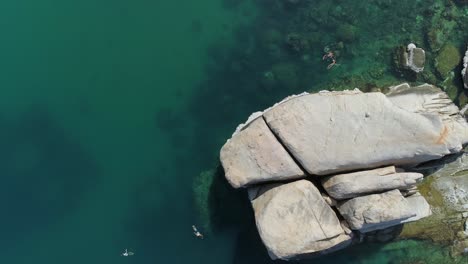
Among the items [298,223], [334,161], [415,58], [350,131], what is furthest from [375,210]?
Answer: [415,58]

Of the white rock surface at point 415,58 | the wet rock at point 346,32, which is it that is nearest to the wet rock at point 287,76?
the wet rock at point 346,32

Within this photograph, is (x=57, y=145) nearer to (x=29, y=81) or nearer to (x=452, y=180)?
(x=29, y=81)

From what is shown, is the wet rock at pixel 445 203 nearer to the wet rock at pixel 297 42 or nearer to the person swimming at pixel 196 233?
the wet rock at pixel 297 42

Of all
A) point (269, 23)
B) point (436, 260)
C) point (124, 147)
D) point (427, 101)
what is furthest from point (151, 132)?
point (436, 260)

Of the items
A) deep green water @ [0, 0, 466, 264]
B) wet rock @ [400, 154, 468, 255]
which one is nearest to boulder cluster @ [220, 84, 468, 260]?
wet rock @ [400, 154, 468, 255]

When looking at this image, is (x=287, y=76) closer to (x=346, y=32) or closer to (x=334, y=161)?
(x=346, y=32)
